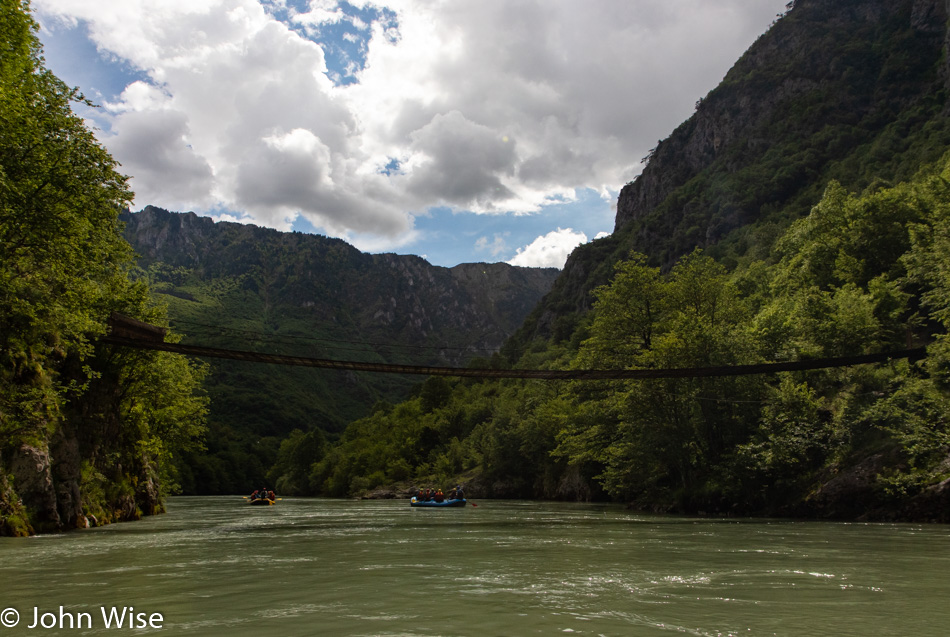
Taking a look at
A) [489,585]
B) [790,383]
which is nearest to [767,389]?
[790,383]

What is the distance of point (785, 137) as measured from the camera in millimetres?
110438

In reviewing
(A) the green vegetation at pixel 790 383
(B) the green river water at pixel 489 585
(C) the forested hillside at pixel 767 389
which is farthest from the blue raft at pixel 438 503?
(B) the green river water at pixel 489 585

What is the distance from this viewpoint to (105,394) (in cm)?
2114

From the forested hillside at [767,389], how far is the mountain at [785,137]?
0.84 metres

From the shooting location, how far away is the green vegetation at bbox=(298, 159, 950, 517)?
775 inches

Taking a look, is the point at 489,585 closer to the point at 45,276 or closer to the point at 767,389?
the point at 45,276

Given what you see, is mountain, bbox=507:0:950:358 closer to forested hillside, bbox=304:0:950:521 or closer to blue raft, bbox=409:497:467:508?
forested hillside, bbox=304:0:950:521

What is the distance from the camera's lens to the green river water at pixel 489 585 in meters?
5.80

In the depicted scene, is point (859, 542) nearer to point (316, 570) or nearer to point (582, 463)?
point (316, 570)

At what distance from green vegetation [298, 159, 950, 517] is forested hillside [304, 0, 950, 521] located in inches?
3.4

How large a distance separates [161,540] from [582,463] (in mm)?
28781

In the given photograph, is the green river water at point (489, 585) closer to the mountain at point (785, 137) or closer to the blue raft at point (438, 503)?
the blue raft at point (438, 503)

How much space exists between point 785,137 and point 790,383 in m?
105

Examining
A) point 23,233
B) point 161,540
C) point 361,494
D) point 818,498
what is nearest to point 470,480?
point 361,494
